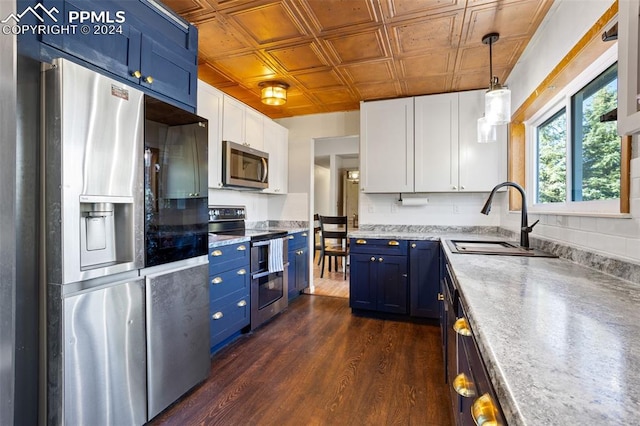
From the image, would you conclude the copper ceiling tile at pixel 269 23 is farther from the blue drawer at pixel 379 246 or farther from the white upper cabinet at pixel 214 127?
the blue drawer at pixel 379 246

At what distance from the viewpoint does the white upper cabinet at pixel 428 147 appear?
3113mm

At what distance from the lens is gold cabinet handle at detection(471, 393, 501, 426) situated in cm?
55

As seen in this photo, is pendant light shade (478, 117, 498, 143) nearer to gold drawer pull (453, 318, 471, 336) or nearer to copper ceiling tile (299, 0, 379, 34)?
copper ceiling tile (299, 0, 379, 34)

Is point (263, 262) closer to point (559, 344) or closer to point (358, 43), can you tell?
point (358, 43)

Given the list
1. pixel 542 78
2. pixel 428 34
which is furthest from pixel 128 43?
pixel 542 78

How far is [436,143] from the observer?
324 cm

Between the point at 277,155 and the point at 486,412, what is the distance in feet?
11.5

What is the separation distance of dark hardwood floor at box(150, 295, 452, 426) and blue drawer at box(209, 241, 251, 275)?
0.66 metres

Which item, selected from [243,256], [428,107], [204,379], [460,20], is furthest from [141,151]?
[428,107]

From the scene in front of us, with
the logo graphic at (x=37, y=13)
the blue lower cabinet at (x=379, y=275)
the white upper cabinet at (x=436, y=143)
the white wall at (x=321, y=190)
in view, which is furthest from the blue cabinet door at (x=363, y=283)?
the white wall at (x=321, y=190)

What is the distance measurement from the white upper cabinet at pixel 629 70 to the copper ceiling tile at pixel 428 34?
1.48 meters

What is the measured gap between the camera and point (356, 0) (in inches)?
71.6

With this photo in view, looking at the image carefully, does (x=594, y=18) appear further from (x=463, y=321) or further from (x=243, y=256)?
(x=243, y=256)

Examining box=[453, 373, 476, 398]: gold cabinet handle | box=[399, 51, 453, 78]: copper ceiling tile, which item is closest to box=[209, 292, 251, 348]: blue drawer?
box=[453, 373, 476, 398]: gold cabinet handle
